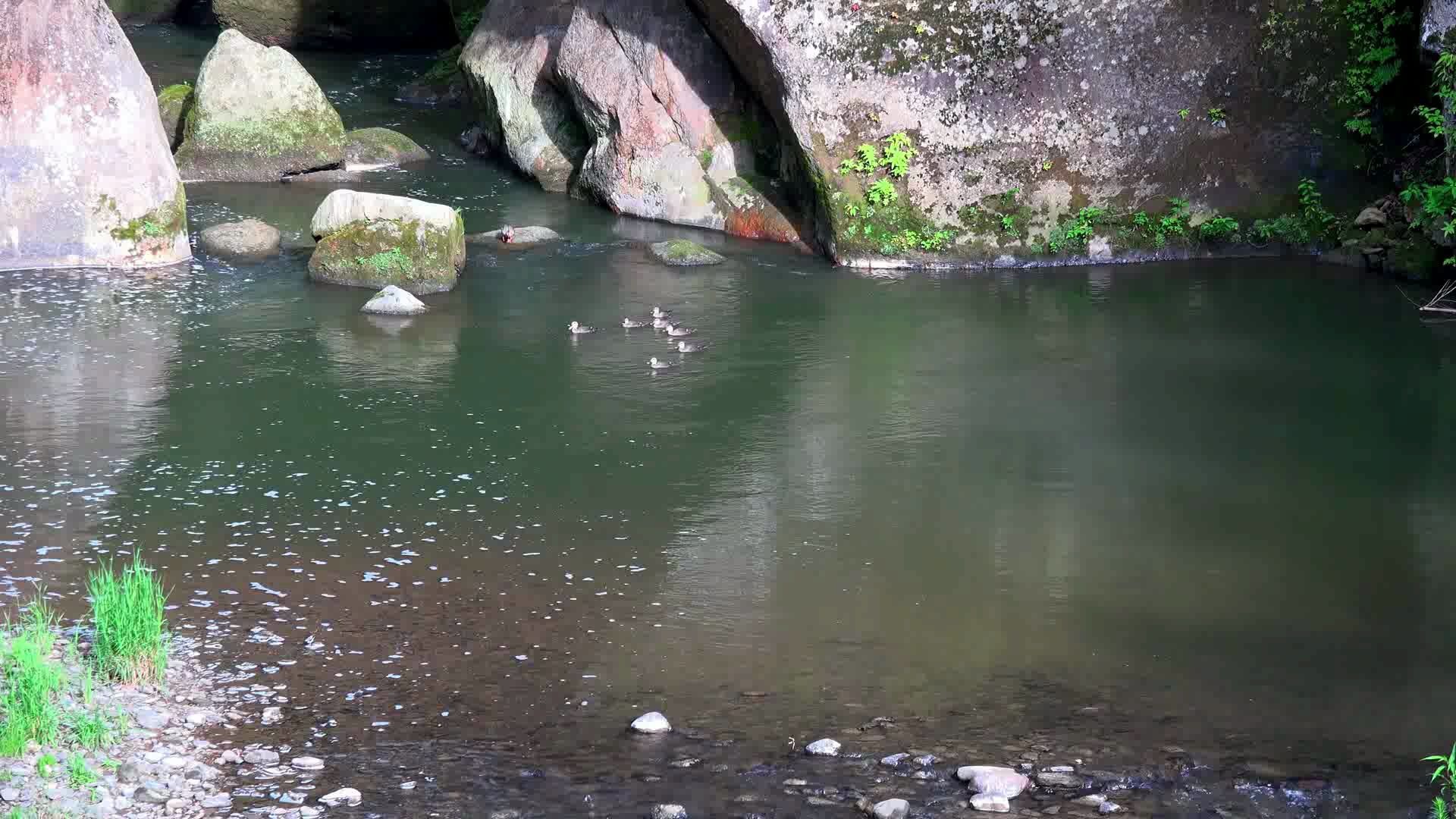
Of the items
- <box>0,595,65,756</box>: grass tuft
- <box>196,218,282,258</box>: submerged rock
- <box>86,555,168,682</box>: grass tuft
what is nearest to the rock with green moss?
<box>196,218,282,258</box>: submerged rock

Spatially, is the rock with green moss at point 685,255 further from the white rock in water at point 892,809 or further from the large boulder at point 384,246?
the white rock in water at point 892,809

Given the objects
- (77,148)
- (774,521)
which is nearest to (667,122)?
(77,148)

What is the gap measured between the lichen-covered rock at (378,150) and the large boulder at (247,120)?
833mm

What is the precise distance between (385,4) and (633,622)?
2586 centimetres

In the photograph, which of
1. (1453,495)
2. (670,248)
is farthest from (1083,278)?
(1453,495)

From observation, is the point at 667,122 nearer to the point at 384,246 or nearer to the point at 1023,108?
the point at 1023,108

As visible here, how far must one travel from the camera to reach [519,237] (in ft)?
61.4

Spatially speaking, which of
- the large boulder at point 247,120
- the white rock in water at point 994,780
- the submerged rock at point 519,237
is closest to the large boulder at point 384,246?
the submerged rock at point 519,237

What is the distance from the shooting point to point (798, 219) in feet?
62.4

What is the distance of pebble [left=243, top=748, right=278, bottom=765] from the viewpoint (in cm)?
726

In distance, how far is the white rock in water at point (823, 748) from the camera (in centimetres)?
752

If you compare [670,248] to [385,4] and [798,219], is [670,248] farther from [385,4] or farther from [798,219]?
[385,4]

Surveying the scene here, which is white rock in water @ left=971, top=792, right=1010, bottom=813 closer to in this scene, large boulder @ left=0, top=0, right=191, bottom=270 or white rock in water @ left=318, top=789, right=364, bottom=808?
white rock in water @ left=318, top=789, right=364, bottom=808

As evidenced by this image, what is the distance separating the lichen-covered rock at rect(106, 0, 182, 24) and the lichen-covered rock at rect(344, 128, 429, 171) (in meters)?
14.8
